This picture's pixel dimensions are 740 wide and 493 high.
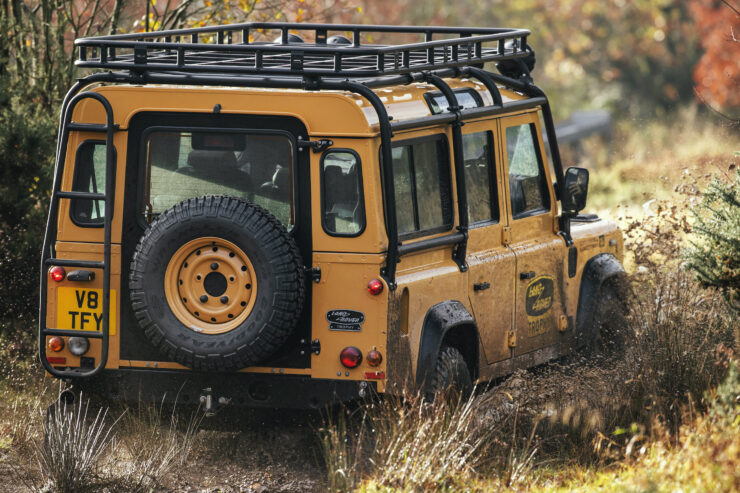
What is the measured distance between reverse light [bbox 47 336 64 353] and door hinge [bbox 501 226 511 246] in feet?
9.46

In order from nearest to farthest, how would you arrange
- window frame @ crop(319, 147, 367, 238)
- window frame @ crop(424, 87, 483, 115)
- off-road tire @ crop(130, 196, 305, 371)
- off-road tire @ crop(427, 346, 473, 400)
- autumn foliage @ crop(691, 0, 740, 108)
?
1. off-road tire @ crop(130, 196, 305, 371)
2. window frame @ crop(319, 147, 367, 238)
3. off-road tire @ crop(427, 346, 473, 400)
4. window frame @ crop(424, 87, 483, 115)
5. autumn foliage @ crop(691, 0, 740, 108)

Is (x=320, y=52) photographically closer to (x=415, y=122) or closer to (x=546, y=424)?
(x=415, y=122)

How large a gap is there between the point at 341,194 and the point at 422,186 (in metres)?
0.69

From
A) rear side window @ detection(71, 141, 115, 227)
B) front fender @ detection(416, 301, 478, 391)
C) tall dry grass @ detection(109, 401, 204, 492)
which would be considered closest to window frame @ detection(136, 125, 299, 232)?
rear side window @ detection(71, 141, 115, 227)

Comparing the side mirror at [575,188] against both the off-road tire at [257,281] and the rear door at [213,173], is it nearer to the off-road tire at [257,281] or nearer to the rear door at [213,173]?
the rear door at [213,173]

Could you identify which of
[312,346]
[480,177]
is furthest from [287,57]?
[312,346]

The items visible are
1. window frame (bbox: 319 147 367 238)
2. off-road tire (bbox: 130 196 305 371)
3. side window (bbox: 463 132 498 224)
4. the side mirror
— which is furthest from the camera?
the side mirror

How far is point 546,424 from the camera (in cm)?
683

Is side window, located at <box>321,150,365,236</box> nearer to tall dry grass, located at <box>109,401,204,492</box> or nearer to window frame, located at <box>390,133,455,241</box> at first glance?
window frame, located at <box>390,133,455,241</box>

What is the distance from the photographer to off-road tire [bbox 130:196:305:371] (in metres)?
6.17

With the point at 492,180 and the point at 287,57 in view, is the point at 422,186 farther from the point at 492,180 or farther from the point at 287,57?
the point at 287,57

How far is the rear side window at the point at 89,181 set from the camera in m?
6.78

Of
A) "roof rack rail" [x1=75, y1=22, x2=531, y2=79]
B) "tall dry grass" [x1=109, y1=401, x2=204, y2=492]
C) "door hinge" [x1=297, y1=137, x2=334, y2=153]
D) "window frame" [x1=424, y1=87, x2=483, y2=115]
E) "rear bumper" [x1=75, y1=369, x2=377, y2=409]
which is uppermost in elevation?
"roof rack rail" [x1=75, y1=22, x2=531, y2=79]

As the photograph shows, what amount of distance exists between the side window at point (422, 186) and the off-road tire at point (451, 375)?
0.74 meters
